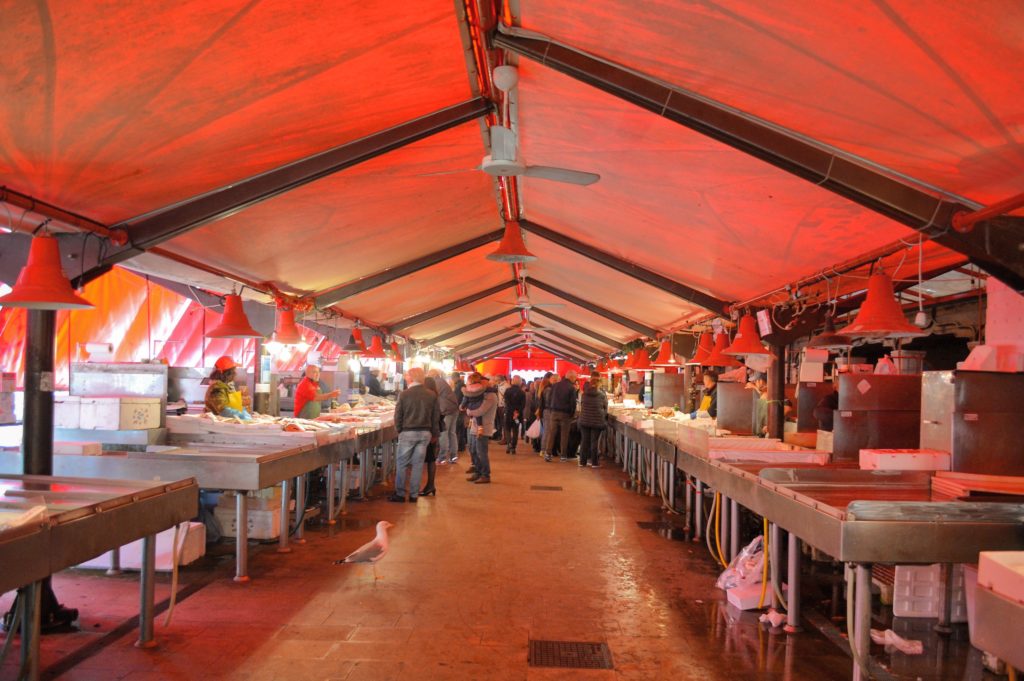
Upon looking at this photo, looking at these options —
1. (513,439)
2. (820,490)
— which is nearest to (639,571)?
(820,490)

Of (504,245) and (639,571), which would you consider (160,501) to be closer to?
A: (504,245)

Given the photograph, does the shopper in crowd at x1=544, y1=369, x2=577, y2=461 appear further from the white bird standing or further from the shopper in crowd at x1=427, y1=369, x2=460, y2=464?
the white bird standing

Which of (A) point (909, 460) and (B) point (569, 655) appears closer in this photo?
(B) point (569, 655)

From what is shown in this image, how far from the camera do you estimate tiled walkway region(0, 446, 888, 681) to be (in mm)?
4066

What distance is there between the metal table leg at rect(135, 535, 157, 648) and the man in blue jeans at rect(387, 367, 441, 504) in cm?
487

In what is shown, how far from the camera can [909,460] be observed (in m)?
4.51

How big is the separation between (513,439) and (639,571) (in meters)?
10.2

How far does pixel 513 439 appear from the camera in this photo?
16.4m

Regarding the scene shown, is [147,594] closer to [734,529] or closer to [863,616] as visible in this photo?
[863,616]

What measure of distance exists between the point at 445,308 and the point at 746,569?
37.6 feet

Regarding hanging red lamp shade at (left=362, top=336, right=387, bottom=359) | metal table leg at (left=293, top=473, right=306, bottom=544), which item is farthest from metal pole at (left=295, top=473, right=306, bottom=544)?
hanging red lamp shade at (left=362, top=336, right=387, bottom=359)

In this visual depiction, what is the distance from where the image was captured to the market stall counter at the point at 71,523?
2.96m

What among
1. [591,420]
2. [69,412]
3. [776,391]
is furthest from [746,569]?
[591,420]

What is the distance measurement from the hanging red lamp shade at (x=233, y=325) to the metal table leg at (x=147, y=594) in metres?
2.15
